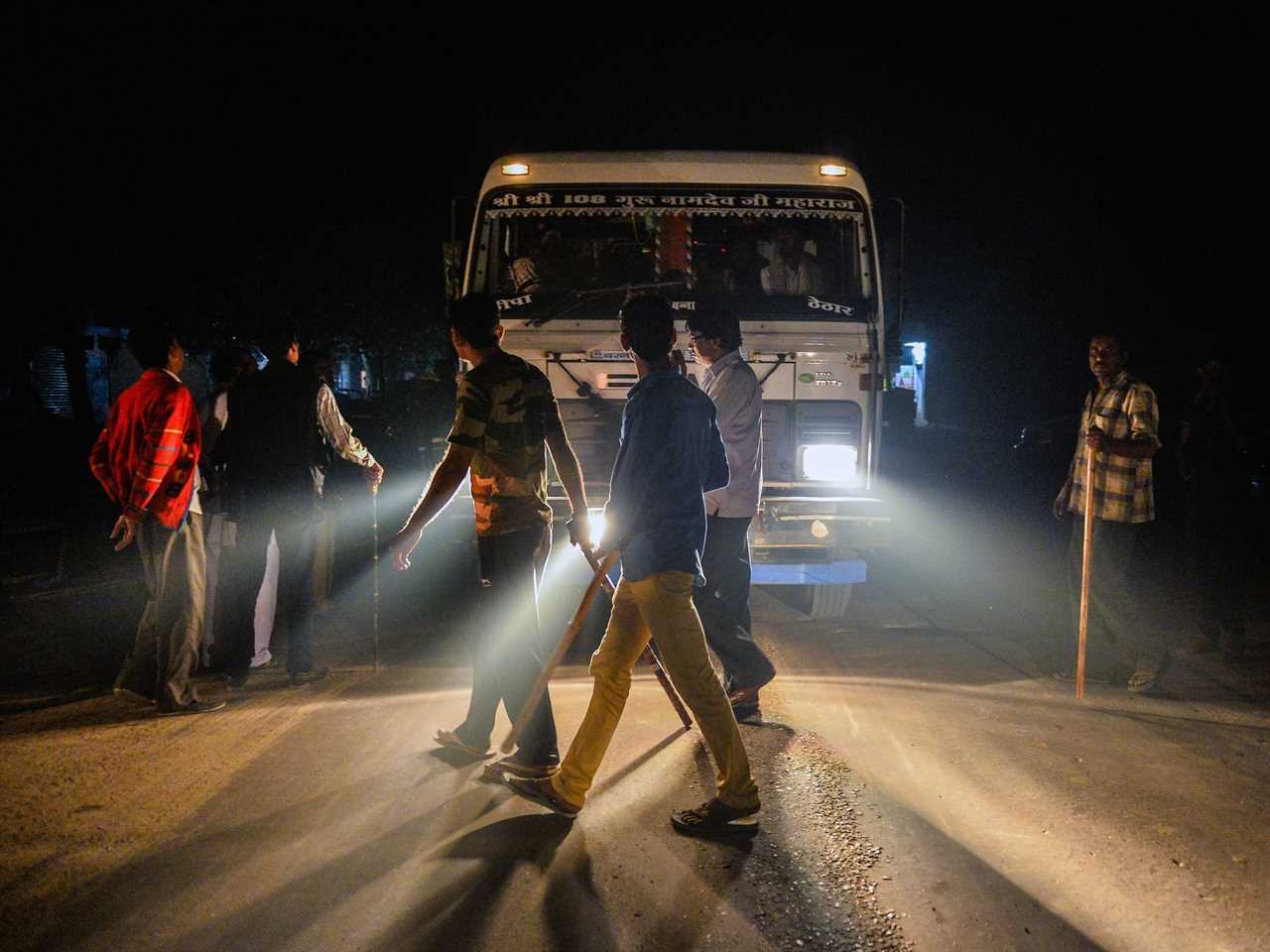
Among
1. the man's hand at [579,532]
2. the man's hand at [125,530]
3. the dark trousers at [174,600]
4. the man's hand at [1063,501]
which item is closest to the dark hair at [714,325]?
the man's hand at [579,532]

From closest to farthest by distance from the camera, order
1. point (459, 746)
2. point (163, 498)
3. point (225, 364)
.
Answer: point (459, 746)
point (163, 498)
point (225, 364)

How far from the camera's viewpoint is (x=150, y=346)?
200 inches

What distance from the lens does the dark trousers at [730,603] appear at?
4992mm

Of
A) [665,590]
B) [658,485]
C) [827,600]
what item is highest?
[658,485]

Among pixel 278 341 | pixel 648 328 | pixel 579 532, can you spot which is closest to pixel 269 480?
pixel 278 341

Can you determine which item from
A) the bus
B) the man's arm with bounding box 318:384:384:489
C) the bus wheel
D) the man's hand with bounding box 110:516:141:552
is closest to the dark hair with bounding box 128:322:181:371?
the man's hand with bounding box 110:516:141:552

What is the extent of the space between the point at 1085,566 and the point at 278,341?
4549 mm

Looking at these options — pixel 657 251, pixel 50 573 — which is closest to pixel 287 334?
pixel 657 251

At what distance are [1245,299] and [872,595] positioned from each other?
16349 millimetres

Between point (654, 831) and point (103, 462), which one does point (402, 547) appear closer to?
point (654, 831)

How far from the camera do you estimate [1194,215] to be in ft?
74.4

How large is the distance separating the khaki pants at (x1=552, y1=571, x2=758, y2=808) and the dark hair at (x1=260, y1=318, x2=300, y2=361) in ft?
9.12

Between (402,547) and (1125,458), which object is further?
(1125,458)

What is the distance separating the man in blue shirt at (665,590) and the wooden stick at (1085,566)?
8.45 ft
